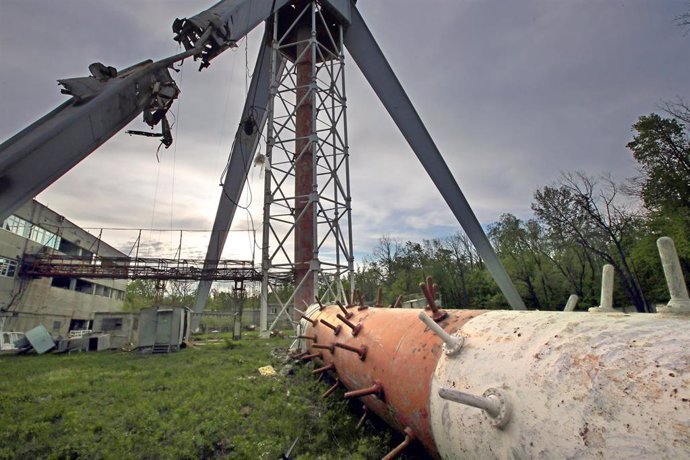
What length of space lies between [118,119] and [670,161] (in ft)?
85.7

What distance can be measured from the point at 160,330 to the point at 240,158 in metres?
8.29

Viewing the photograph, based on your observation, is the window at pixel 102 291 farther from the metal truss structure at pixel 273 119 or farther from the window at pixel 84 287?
the metal truss structure at pixel 273 119

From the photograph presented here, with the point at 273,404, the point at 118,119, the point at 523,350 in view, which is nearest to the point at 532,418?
the point at 523,350

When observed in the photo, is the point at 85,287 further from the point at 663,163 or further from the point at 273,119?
the point at 663,163

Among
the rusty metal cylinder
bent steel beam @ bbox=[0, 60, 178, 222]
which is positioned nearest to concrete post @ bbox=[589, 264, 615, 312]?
the rusty metal cylinder

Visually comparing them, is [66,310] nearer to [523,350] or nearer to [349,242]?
[349,242]

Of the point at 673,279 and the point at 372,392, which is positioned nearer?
the point at 673,279

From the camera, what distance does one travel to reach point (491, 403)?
50.7 inches

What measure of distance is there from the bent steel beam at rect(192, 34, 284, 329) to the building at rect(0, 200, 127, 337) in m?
5.92

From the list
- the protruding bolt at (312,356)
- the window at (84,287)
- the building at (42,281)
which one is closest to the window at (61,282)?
the building at (42,281)

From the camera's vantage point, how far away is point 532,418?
1.21 metres

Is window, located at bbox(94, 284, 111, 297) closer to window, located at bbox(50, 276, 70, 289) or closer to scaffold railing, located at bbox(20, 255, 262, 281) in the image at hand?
window, located at bbox(50, 276, 70, 289)

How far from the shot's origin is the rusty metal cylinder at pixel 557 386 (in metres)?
0.96

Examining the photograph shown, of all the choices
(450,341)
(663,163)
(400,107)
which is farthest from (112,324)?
(663,163)
